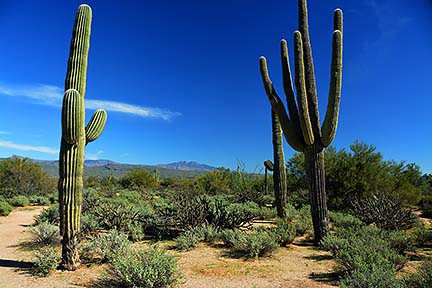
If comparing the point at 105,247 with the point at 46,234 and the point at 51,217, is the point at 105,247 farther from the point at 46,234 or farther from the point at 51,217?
the point at 51,217

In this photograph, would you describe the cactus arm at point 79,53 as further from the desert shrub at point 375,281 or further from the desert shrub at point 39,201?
the desert shrub at point 39,201

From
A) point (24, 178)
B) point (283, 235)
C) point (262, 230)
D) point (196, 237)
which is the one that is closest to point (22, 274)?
point (196, 237)

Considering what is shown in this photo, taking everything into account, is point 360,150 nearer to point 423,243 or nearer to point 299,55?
point 423,243

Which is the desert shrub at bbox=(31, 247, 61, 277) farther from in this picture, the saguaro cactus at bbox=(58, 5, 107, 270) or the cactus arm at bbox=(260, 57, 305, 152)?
the cactus arm at bbox=(260, 57, 305, 152)

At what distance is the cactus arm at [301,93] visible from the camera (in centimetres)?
813

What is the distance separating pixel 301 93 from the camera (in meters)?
8.27

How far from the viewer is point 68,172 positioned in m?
6.35

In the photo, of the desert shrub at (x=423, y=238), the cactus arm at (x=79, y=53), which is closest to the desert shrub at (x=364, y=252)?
the desert shrub at (x=423, y=238)

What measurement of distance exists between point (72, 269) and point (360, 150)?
51.7ft

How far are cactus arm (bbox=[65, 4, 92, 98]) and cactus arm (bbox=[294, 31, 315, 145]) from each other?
17.4 feet

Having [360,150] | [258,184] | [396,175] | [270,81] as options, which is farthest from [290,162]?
[270,81]

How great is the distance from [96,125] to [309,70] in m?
5.72

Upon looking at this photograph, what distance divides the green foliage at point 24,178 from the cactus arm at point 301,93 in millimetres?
24349

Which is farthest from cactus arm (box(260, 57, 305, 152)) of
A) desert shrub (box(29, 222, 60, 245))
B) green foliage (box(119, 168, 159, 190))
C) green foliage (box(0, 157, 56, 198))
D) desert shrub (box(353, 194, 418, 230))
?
green foliage (box(119, 168, 159, 190))
